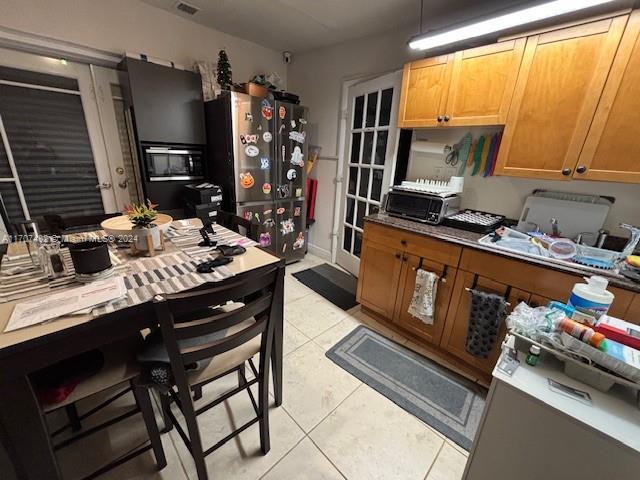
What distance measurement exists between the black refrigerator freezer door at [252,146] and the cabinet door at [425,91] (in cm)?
139

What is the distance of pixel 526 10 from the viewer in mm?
1227

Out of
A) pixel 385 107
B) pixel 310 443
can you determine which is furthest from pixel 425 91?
pixel 310 443

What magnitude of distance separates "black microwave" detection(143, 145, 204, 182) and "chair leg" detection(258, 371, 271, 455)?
217 centimetres

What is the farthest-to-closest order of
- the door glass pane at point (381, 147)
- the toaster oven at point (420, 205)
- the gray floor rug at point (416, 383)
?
the door glass pane at point (381, 147)
the toaster oven at point (420, 205)
the gray floor rug at point (416, 383)

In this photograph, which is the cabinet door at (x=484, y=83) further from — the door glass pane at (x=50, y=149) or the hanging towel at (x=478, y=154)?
the door glass pane at (x=50, y=149)

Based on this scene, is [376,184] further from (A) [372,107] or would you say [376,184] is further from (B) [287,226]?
(B) [287,226]

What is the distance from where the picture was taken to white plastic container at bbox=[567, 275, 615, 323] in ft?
3.04

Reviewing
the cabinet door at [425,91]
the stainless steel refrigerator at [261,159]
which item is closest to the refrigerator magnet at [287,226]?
the stainless steel refrigerator at [261,159]

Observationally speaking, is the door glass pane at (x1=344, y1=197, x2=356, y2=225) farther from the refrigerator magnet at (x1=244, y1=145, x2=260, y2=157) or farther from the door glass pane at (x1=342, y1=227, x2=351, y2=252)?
A: the refrigerator magnet at (x1=244, y1=145, x2=260, y2=157)

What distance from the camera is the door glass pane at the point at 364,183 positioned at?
274 centimetres

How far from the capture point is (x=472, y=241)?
65.0 inches

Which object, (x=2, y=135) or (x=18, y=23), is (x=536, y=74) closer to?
(x=18, y=23)

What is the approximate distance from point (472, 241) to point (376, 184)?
3.99 ft

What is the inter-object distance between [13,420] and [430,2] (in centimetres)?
317
